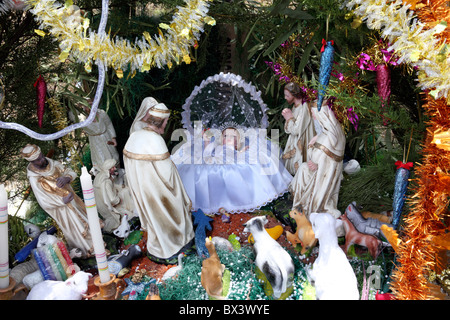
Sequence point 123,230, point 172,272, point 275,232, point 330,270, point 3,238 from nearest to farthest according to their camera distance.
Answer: point 3,238
point 330,270
point 172,272
point 275,232
point 123,230

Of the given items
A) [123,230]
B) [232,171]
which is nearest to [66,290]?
[123,230]

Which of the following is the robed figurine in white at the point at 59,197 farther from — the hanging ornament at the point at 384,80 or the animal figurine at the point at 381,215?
the hanging ornament at the point at 384,80

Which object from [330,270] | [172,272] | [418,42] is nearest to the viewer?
[418,42]

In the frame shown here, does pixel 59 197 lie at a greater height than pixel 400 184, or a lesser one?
lesser

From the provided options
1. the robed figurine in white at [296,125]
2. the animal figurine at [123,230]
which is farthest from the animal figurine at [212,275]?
the robed figurine in white at [296,125]

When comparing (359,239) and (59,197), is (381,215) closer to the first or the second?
(359,239)

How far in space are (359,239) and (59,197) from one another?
2.47m

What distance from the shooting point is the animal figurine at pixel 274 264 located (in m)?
2.91

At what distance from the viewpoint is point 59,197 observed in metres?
3.51

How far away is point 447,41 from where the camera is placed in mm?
2270

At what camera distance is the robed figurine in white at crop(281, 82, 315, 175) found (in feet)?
15.3

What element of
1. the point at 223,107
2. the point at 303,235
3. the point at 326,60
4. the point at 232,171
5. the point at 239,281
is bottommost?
the point at 239,281

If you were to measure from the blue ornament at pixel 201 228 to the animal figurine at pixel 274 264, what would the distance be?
1.96ft

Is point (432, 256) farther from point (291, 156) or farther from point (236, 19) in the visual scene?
A: point (236, 19)
